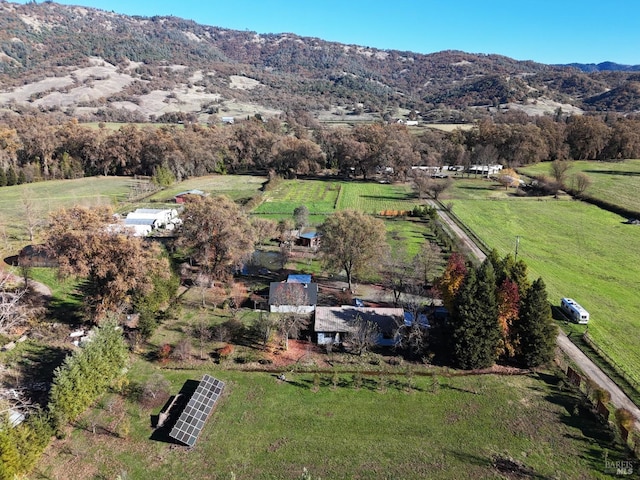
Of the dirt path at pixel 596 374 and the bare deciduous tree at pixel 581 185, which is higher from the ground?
the bare deciduous tree at pixel 581 185

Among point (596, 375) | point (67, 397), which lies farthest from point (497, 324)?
point (67, 397)

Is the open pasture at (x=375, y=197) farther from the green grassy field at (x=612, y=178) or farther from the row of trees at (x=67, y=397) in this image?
the row of trees at (x=67, y=397)

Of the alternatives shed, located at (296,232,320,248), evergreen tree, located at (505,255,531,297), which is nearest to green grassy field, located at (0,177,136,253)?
shed, located at (296,232,320,248)

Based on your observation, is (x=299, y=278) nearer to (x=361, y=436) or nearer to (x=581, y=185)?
(x=361, y=436)

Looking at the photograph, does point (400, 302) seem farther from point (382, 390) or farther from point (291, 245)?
point (291, 245)

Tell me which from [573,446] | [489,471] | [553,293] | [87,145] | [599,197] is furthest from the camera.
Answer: [87,145]

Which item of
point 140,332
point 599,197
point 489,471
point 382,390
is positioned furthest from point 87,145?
point 599,197

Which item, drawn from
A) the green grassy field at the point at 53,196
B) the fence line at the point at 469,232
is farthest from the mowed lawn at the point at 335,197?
the green grassy field at the point at 53,196
